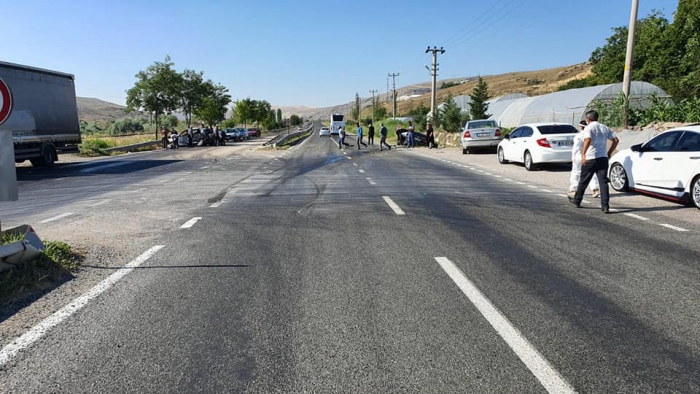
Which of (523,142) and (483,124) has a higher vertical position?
(483,124)

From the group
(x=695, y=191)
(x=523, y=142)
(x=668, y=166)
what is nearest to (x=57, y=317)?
(x=695, y=191)

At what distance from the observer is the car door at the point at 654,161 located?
9925mm

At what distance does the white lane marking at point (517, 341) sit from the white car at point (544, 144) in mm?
12824

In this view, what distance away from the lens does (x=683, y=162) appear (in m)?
9.45

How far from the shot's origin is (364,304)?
175 inches

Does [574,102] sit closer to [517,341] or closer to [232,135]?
[517,341]

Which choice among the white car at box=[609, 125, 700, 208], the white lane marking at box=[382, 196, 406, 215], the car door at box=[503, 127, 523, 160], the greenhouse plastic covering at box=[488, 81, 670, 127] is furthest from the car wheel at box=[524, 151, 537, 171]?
the greenhouse plastic covering at box=[488, 81, 670, 127]

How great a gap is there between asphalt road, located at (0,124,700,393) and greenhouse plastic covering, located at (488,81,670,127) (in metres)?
26.4

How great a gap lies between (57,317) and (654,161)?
1069 centimetres

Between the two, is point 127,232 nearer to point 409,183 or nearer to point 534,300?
point 534,300

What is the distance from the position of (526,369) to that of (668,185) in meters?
8.46

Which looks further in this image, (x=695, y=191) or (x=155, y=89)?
(x=155, y=89)

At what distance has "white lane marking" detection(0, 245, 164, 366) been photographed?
3.57m

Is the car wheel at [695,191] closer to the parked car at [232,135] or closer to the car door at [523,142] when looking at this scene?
the car door at [523,142]
